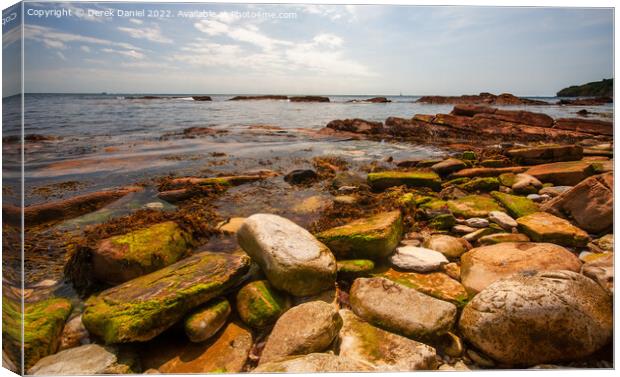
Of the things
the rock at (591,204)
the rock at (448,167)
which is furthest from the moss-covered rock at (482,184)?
the rock at (591,204)

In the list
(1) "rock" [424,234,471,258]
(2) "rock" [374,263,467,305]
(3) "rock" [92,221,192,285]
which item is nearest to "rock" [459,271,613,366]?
(2) "rock" [374,263,467,305]

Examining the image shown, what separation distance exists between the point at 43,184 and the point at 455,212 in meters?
6.12

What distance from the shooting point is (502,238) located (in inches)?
164

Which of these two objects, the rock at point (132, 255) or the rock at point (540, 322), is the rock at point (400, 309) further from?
the rock at point (132, 255)

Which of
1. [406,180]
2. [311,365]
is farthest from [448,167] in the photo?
[311,365]

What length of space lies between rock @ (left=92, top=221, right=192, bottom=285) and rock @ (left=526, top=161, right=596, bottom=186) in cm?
597

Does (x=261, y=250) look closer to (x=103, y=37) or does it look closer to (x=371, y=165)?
(x=103, y=37)

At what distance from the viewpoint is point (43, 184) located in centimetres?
461

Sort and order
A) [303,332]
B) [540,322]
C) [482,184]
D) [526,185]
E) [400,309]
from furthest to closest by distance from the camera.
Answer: [482,184] → [526,185] → [400,309] → [303,332] → [540,322]

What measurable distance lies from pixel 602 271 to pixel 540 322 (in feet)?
3.74

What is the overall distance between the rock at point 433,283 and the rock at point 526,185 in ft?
8.49

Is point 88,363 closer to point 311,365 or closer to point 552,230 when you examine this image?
point 311,365

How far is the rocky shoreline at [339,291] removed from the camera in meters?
2.92

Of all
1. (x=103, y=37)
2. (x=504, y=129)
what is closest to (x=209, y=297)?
(x=103, y=37)
